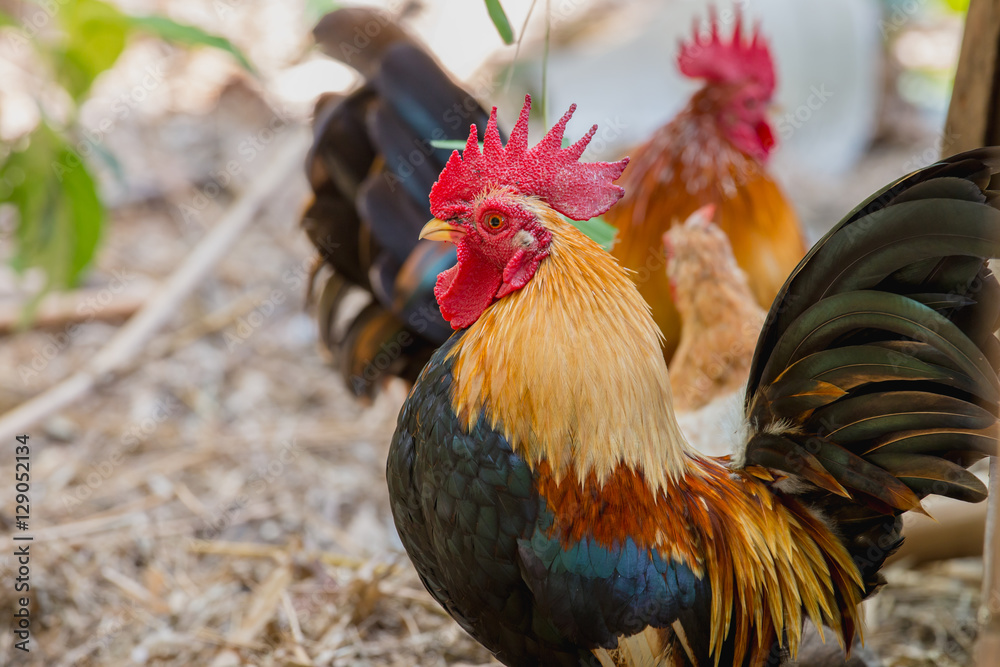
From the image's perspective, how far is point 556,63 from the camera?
7816 mm

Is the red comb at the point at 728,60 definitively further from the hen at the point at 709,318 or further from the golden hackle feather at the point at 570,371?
the golden hackle feather at the point at 570,371

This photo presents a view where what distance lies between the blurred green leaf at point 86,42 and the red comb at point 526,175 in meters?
2.50

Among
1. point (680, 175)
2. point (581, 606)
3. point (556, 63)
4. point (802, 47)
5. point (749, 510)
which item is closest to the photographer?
point (581, 606)

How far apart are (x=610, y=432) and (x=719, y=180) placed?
5.41ft

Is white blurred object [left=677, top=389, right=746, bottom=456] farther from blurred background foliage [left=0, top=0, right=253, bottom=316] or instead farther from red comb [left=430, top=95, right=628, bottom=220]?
blurred background foliage [left=0, top=0, right=253, bottom=316]

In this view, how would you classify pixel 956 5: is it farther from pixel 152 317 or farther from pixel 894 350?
pixel 152 317

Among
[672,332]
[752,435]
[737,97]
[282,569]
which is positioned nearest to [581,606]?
[752,435]

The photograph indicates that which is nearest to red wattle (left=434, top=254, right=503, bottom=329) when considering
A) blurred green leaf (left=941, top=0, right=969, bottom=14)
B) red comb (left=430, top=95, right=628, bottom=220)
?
red comb (left=430, top=95, right=628, bottom=220)

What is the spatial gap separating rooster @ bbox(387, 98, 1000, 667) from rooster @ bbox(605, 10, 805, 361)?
1150 mm

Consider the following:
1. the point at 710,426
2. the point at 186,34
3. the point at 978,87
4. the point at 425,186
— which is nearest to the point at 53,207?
the point at 186,34

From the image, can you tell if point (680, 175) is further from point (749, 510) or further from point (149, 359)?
point (149, 359)

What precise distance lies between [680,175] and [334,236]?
53.6 inches

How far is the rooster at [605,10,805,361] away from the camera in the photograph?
2.95 metres

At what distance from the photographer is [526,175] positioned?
69.9 inches
